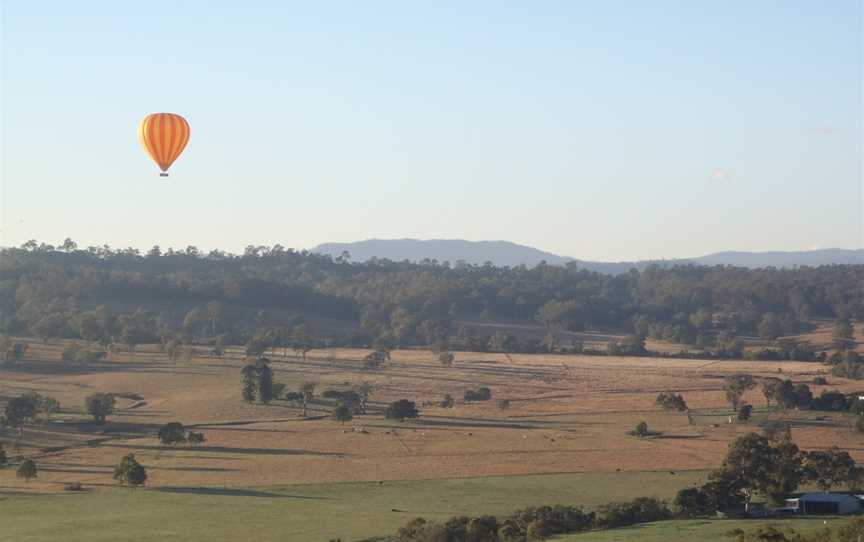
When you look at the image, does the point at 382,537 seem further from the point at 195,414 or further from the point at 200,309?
the point at 200,309

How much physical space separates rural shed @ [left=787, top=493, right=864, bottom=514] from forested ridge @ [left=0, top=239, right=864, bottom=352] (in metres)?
69.7

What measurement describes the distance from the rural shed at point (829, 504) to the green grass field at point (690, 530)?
187cm

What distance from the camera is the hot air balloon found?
5209 cm

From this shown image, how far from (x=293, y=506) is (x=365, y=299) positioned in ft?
357

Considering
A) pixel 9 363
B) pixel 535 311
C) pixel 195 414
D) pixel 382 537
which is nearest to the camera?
pixel 382 537

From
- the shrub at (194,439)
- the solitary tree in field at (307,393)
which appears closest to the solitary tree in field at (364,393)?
the solitary tree in field at (307,393)

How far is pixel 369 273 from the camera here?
192500 millimetres

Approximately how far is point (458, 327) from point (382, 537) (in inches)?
3919

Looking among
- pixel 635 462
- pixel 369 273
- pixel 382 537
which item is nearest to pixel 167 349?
pixel 635 462

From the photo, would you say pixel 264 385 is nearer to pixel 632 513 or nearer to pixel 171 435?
pixel 171 435

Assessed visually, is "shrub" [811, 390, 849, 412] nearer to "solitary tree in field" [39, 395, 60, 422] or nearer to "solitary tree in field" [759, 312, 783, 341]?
"solitary tree in field" [39, 395, 60, 422]

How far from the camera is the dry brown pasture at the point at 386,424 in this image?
165 ft

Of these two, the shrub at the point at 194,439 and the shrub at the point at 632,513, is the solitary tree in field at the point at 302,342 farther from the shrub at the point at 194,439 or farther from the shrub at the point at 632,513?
the shrub at the point at 632,513

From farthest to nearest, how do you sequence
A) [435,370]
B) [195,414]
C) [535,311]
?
1. [535,311]
2. [435,370]
3. [195,414]
